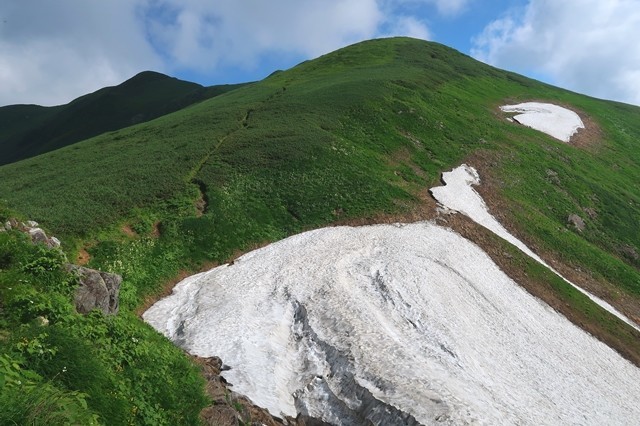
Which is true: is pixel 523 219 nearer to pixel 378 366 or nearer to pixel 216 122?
pixel 378 366


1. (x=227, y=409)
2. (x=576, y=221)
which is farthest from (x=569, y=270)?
(x=227, y=409)

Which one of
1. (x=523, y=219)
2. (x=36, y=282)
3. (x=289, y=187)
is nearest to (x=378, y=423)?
(x=36, y=282)

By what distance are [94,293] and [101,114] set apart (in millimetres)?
168292

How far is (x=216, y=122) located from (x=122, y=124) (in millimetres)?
107104

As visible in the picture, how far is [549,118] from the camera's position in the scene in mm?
94125

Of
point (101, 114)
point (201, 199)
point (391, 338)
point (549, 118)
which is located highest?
point (101, 114)

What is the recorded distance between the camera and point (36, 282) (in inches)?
589

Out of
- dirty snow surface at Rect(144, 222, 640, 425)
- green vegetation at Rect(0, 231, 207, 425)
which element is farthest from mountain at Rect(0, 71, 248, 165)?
green vegetation at Rect(0, 231, 207, 425)

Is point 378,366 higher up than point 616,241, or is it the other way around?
point 616,241

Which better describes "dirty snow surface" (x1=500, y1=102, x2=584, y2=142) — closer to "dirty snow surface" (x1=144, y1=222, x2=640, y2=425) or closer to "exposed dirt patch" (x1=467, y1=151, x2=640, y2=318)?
"exposed dirt patch" (x1=467, y1=151, x2=640, y2=318)

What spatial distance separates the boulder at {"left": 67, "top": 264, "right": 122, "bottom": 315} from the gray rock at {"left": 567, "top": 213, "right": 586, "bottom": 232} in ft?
159

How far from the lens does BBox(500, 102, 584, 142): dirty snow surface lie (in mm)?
87188

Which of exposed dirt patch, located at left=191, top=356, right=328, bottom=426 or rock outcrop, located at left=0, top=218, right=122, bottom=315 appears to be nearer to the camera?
exposed dirt patch, located at left=191, top=356, right=328, bottom=426

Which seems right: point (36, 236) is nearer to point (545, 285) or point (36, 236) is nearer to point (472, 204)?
point (545, 285)
